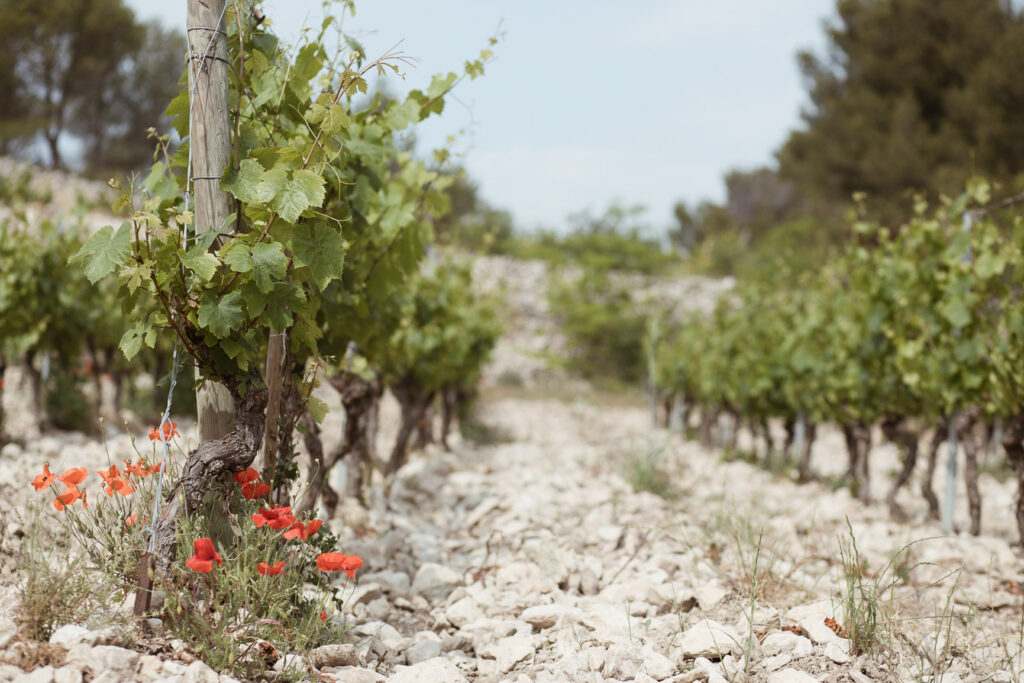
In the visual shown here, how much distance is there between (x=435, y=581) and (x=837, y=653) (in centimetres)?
176

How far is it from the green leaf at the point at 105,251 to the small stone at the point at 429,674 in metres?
1.45

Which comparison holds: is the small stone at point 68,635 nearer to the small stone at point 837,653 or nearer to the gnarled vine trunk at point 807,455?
the small stone at point 837,653

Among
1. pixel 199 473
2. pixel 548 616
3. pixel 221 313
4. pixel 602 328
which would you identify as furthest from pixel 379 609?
pixel 602 328

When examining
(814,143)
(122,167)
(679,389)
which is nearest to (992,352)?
(679,389)

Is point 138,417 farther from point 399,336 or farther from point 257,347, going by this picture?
point 257,347

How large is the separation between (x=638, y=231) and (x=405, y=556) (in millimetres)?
17176

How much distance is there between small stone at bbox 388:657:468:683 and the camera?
6.83 feet

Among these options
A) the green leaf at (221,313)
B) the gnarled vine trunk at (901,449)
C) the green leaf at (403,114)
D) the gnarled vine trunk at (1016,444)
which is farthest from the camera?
the gnarled vine trunk at (901,449)

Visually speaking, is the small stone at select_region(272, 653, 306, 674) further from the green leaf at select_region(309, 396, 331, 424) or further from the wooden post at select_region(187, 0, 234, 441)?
the wooden post at select_region(187, 0, 234, 441)

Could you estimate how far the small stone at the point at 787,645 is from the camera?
7.55 feet

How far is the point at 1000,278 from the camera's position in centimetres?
454

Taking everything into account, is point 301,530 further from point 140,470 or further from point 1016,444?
point 1016,444

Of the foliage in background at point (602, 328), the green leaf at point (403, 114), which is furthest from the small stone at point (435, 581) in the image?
the foliage in background at point (602, 328)

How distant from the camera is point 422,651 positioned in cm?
249
